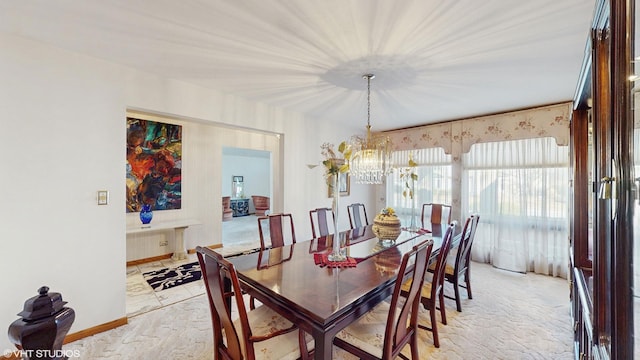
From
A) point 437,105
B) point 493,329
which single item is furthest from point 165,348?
point 437,105

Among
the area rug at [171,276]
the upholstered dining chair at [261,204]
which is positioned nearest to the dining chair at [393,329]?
the area rug at [171,276]

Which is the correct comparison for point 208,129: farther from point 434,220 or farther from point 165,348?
point 434,220

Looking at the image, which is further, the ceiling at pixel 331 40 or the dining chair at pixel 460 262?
the dining chair at pixel 460 262

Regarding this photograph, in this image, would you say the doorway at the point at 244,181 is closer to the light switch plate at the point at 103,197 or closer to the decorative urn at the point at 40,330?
the light switch plate at the point at 103,197

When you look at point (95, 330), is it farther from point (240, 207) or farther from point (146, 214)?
point (240, 207)

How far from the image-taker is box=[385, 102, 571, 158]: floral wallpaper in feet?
11.6

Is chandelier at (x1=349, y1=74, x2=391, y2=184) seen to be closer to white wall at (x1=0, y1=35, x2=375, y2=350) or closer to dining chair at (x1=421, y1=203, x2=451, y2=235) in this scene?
dining chair at (x1=421, y1=203, x2=451, y2=235)

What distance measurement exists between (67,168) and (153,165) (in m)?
2.31

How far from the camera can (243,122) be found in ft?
11.1

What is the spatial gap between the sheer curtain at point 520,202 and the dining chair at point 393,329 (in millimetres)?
3229

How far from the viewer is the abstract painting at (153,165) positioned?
4137 millimetres

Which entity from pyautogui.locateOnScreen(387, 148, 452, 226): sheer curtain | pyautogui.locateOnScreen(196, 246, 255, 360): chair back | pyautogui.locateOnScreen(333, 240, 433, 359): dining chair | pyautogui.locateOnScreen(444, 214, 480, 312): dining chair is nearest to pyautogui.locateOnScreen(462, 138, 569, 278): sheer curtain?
pyautogui.locateOnScreen(387, 148, 452, 226): sheer curtain

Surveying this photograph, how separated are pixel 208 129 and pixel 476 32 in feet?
15.3

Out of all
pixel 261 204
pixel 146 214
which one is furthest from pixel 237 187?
pixel 146 214
